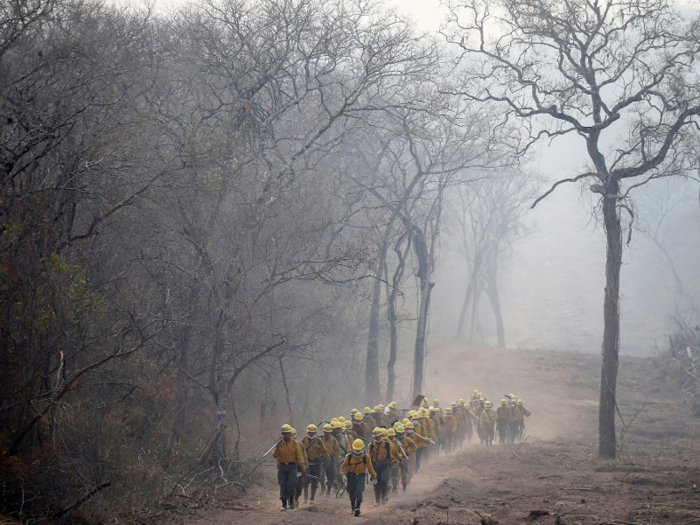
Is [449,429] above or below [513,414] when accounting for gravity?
below

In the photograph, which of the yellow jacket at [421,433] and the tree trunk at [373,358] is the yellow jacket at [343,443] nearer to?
the yellow jacket at [421,433]

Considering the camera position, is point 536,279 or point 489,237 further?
point 536,279

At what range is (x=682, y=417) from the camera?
2275 centimetres

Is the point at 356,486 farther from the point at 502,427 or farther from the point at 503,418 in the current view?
the point at 502,427

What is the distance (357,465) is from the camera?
442 inches

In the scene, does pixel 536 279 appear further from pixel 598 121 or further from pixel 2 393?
pixel 2 393

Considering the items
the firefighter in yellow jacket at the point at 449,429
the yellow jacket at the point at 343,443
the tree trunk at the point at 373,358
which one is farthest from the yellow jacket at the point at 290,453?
the tree trunk at the point at 373,358

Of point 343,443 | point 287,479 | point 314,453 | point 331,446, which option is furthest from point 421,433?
point 287,479

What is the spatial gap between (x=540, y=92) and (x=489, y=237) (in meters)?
29.6

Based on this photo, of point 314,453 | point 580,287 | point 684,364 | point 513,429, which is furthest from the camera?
point 580,287

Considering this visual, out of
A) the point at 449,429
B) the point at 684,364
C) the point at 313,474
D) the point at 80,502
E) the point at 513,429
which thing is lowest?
the point at 513,429

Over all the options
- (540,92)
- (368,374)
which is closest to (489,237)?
(368,374)

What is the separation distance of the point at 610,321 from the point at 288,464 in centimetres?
1048

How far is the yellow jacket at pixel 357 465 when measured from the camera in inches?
442
